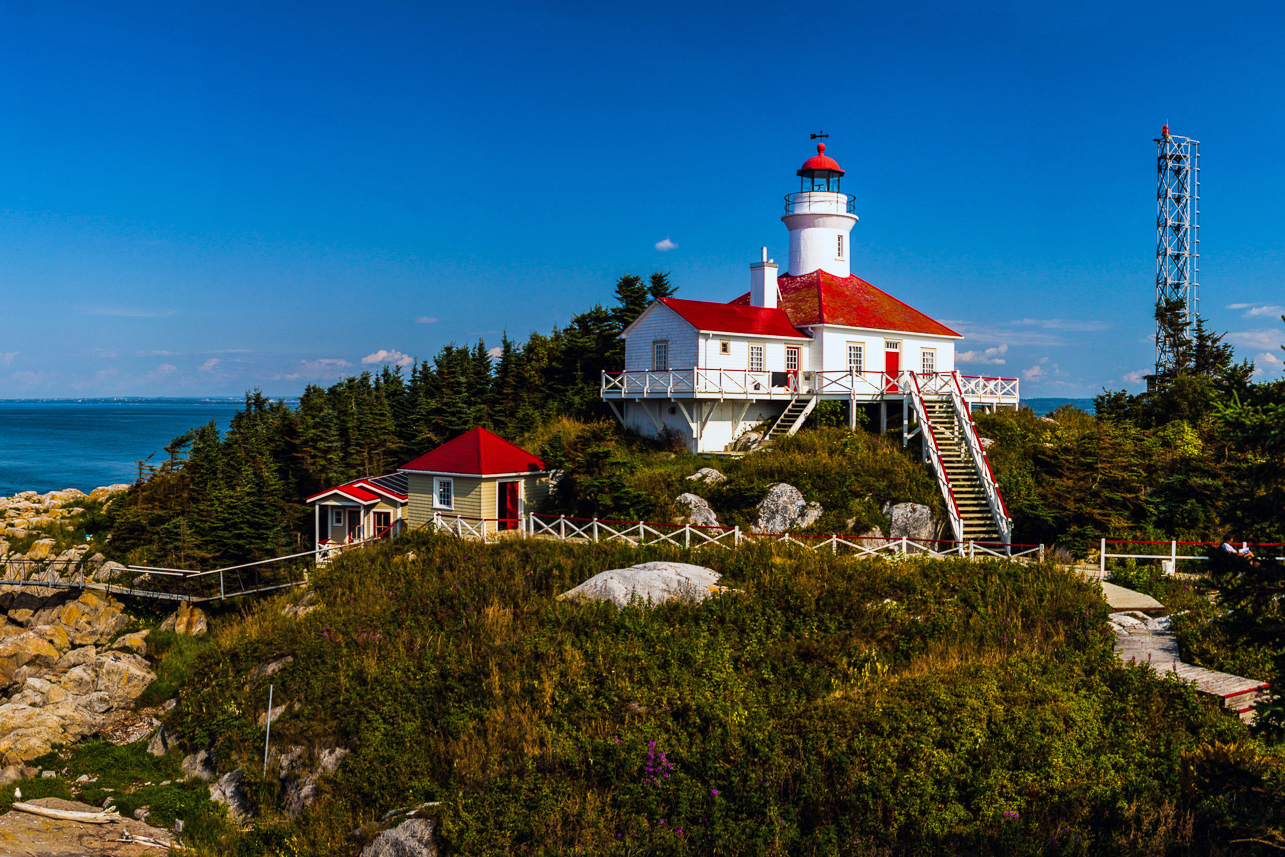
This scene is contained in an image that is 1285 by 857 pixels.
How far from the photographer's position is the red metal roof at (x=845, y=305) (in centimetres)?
3014

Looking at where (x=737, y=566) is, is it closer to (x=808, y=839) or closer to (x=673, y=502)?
(x=673, y=502)

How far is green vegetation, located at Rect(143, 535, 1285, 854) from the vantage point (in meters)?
8.39

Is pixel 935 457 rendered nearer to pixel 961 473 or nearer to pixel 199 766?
pixel 961 473

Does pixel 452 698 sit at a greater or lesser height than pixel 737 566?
lesser

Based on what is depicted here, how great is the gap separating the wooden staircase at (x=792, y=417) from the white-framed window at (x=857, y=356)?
2.58 meters

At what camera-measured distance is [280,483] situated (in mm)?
32281

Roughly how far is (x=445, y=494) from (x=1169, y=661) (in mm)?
19231

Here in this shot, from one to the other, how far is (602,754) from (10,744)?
14.0 metres

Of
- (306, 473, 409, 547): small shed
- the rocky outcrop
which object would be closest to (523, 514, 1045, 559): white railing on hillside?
(306, 473, 409, 547): small shed

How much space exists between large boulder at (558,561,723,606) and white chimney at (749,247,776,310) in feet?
56.8

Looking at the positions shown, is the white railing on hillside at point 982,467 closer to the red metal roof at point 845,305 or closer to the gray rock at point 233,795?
the red metal roof at point 845,305

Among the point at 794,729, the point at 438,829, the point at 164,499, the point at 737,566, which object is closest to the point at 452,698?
the point at 438,829

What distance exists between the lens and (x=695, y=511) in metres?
22.4

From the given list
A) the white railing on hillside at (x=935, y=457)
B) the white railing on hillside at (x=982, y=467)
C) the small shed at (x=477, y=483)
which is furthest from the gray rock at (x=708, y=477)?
the white railing on hillside at (x=982, y=467)
